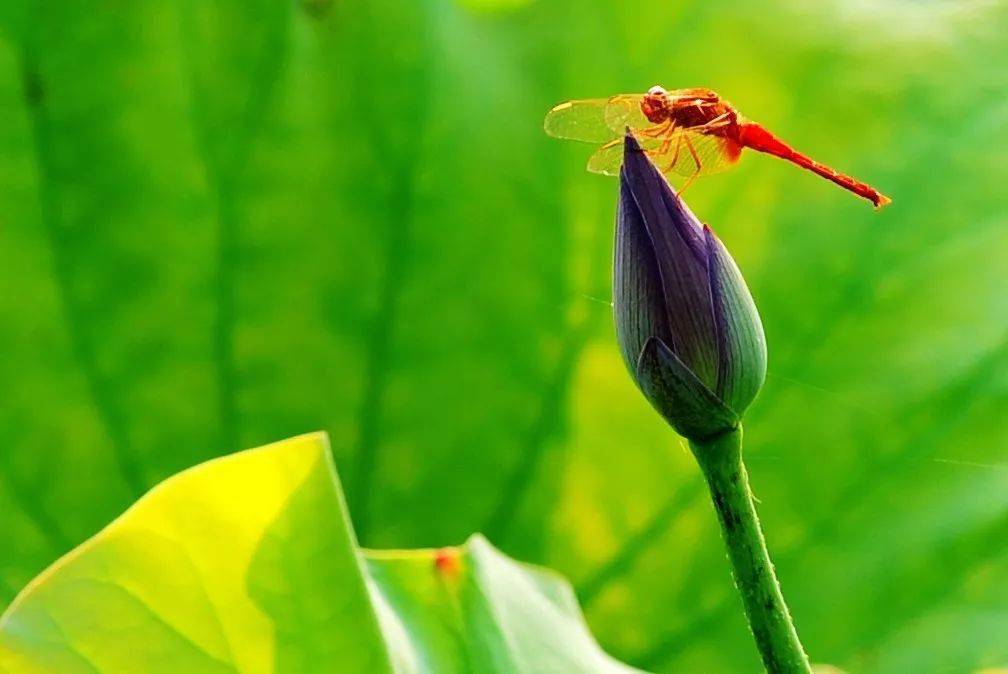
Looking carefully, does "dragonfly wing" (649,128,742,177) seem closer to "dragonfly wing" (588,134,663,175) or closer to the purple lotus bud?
"dragonfly wing" (588,134,663,175)

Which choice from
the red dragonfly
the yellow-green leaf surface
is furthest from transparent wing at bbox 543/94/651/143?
the yellow-green leaf surface

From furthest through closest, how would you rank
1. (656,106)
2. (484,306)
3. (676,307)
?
(484,306)
(656,106)
(676,307)

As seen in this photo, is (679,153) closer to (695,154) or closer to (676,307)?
(695,154)

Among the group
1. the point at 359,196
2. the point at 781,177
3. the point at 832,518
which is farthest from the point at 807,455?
the point at 359,196

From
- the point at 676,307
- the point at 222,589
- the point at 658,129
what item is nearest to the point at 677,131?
the point at 658,129

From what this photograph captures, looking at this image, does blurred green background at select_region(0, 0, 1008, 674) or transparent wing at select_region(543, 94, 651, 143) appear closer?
transparent wing at select_region(543, 94, 651, 143)

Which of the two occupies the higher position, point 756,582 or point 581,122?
point 581,122

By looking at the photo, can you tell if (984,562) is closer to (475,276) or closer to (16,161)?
(475,276)
